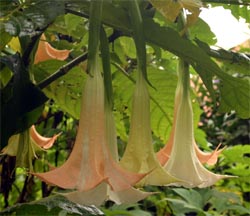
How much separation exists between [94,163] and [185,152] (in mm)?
147

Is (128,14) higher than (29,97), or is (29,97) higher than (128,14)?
(128,14)

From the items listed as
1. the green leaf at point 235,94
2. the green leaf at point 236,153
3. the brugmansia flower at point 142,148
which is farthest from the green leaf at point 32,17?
the green leaf at point 236,153

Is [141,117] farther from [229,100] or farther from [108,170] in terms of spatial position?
[229,100]

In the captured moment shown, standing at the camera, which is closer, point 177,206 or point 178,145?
point 178,145

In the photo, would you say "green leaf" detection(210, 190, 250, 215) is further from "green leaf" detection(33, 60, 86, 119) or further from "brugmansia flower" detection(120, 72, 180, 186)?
"brugmansia flower" detection(120, 72, 180, 186)

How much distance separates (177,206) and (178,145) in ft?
2.01

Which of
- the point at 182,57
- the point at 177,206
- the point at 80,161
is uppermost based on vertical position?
the point at 182,57

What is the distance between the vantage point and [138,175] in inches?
19.6

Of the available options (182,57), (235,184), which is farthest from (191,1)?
(235,184)

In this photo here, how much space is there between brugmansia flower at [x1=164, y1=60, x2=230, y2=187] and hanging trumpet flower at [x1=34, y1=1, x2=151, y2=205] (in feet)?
0.29

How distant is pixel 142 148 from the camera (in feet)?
1.86

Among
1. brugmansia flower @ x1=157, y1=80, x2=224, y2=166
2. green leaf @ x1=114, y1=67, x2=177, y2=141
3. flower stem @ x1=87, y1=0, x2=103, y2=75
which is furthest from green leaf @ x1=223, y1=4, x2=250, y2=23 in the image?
flower stem @ x1=87, y1=0, x2=103, y2=75

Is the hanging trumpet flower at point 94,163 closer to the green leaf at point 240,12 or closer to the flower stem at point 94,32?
the flower stem at point 94,32

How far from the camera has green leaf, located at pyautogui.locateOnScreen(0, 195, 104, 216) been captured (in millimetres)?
722
